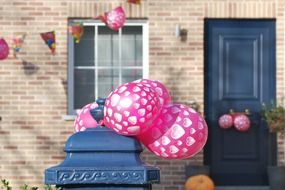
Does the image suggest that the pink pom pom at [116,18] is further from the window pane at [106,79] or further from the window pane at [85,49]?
the window pane at [106,79]

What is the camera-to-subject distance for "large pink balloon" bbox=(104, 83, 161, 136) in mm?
3920

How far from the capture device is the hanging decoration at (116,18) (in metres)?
10.2

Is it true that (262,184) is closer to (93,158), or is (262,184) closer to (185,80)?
(185,80)

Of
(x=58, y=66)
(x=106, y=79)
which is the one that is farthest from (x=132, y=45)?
(x=58, y=66)

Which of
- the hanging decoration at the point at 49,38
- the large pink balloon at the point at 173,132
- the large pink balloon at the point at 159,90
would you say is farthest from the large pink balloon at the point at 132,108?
the hanging decoration at the point at 49,38

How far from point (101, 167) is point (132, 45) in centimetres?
753

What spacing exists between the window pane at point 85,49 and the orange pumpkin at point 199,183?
7.18ft

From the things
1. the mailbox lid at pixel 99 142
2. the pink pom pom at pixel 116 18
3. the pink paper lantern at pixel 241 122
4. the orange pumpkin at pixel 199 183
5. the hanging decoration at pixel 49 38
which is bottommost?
the orange pumpkin at pixel 199 183

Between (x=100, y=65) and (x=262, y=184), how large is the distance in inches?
112

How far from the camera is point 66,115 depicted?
10.6 m

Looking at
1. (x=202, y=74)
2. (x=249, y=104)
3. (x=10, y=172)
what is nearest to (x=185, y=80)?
(x=202, y=74)

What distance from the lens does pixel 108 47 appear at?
35.9 feet

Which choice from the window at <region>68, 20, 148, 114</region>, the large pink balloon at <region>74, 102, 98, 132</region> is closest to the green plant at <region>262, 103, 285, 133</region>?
the window at <region>68, 20, 148, 114</region>

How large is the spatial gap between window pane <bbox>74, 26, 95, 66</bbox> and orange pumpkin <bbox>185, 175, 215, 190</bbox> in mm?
2188
